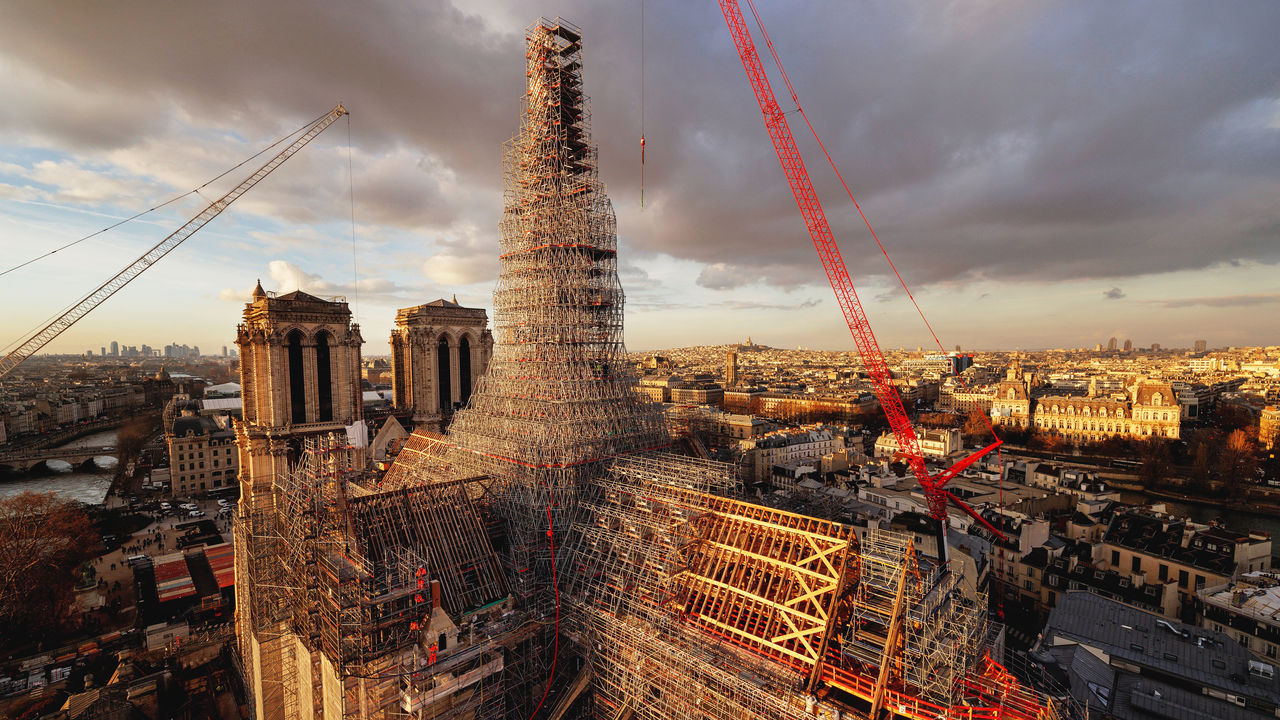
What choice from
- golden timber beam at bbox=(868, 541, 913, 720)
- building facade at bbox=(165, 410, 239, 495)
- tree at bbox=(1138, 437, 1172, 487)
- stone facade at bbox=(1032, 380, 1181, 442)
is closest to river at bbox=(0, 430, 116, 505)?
building facade at bbox=(165, 410, 239, 495)

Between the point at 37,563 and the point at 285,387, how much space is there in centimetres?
1900

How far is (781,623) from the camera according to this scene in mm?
14594

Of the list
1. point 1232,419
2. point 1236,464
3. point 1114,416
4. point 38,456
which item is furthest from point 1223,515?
point 38,456

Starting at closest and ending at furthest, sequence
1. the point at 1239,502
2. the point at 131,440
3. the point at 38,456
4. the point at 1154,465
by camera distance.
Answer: the point at 1239,502
the point at 1154,465
the point at 38,456
the point at 131,440

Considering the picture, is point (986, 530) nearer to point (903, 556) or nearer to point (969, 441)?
point (903, 556)

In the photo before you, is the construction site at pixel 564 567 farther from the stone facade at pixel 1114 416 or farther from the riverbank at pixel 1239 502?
the stone facade at pixel 1114 416

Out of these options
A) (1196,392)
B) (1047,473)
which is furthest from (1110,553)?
(1196,392)

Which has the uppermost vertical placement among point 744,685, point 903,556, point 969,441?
point 903,556

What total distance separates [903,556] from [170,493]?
7722 cm

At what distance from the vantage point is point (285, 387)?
2981 cm

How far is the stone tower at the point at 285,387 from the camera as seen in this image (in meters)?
28.7

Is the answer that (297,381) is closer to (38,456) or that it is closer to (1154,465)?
(38,456)

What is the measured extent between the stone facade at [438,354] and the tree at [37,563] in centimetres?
2244

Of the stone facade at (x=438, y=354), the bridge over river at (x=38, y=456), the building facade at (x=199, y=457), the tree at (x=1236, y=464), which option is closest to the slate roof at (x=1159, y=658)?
the stone facade at (x=438, y=354)
